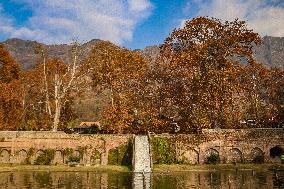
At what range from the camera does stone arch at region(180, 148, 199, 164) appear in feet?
159

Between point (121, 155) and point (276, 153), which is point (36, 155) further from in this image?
point (276, 153)

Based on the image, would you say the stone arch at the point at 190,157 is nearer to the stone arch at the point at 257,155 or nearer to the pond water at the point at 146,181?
the stone arch at the point at 257,155

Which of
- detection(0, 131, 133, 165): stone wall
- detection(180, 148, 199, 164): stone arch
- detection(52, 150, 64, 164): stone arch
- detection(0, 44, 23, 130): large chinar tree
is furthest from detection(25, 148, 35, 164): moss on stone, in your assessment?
detection(180, 148, 199, 164): stone arch

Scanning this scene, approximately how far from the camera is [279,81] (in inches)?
2945

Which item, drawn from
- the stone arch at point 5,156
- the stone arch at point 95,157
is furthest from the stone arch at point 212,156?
the stone arch at point 5,156

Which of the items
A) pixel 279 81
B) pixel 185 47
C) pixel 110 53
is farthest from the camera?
pixel 279 81

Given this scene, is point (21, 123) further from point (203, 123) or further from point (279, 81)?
point (279, 81)

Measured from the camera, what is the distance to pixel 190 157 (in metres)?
48.8

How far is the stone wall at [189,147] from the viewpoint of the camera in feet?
159

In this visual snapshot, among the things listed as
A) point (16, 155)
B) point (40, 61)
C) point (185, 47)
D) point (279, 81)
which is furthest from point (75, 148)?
point (279, 81)

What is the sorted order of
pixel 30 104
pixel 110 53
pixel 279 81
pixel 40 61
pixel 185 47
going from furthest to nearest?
pixel 279 81
pixel 40 61
pixel 30 104
pixel 110 53
pixel 185 47

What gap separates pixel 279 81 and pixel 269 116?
12.9m

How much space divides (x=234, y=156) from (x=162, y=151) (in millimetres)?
8118

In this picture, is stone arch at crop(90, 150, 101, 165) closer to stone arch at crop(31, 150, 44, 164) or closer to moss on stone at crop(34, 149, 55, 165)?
moss on stone at crop(34, 149, 55, 165)
